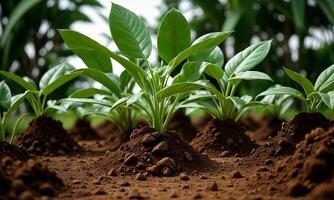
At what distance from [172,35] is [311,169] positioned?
0.79m

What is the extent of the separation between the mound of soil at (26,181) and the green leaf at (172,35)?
0.64m

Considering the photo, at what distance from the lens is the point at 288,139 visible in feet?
5.16

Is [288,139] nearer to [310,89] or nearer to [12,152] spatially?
[310,89]

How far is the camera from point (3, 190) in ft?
3.28

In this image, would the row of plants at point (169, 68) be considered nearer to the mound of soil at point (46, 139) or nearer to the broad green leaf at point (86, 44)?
the broad green leaf at point (86, 44)

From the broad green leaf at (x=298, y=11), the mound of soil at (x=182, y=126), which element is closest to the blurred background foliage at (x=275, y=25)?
the broad green leaf at (x=298, y=11)

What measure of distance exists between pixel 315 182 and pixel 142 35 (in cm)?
86

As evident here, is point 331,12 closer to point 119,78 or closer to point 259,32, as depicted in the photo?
point 259,32

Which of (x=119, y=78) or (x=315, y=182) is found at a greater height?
(x=119, y=78)

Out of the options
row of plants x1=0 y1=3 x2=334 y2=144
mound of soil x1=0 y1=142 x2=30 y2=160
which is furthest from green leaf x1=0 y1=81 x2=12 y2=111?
mound of soil x1=0 y1=142 x2=30 y2=160

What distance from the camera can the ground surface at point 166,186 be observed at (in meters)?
1.12

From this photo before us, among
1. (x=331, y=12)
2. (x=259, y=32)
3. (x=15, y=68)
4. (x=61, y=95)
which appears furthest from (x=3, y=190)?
(x=259, y=32)

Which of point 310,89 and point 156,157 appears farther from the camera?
point 310,89

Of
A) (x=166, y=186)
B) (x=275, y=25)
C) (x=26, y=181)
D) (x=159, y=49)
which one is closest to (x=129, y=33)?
(x=159, y=49)
